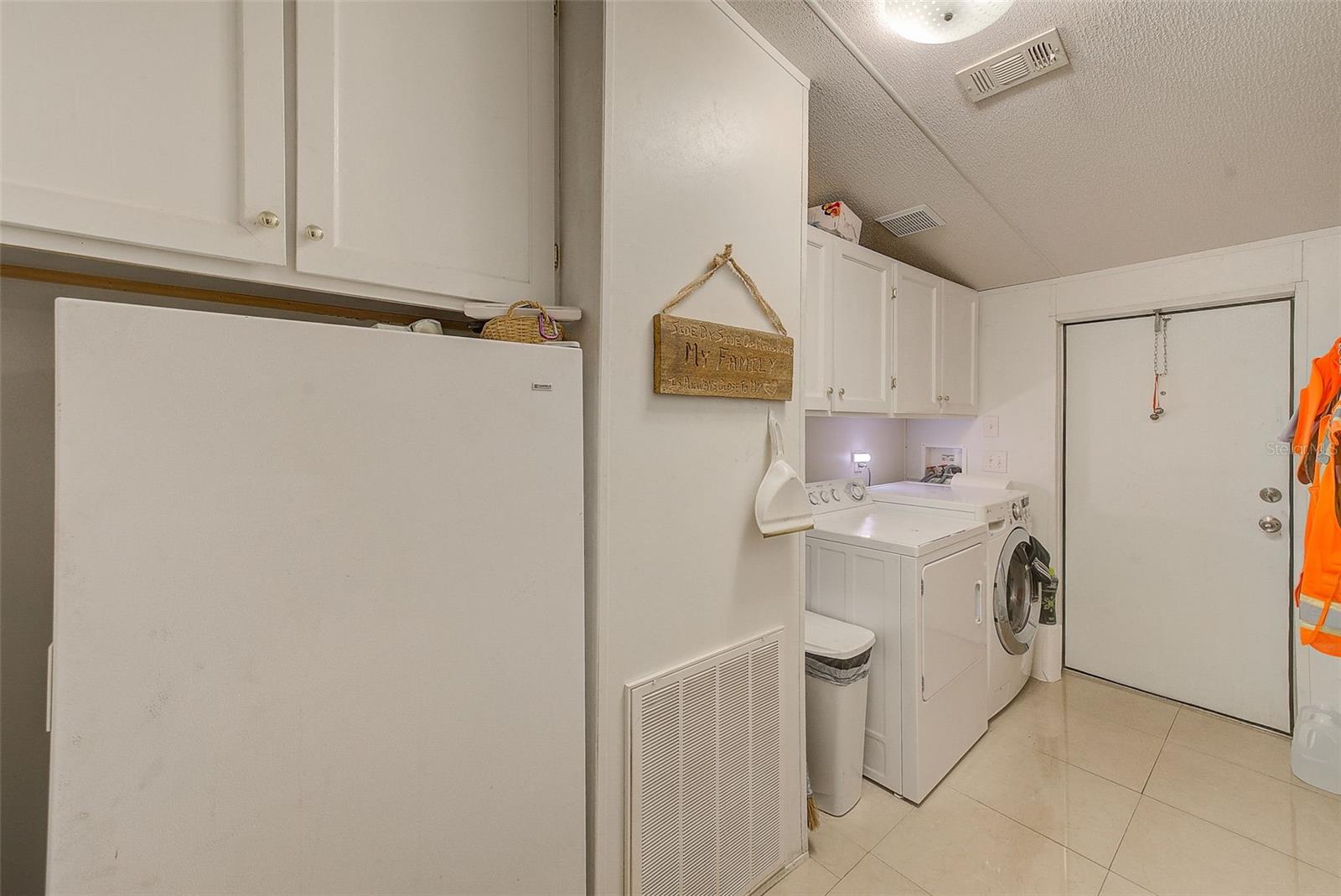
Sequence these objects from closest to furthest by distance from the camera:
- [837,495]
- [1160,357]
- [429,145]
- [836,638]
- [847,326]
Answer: [429,145], [836,638], [847,326], [837,495], [1160,357]

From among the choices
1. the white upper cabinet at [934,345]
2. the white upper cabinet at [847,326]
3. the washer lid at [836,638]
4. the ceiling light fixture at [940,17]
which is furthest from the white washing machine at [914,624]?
the ceiling light fixture at [940,17]

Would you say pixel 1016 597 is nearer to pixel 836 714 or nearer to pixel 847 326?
pixel 836 714

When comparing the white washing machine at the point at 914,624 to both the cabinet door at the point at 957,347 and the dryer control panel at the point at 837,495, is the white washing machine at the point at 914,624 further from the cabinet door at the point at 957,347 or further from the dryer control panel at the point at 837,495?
the cabinet door at the point at 957,347

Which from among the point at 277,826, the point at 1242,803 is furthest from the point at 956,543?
the point at 277,826

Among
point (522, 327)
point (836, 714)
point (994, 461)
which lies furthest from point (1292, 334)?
point (522, 327)

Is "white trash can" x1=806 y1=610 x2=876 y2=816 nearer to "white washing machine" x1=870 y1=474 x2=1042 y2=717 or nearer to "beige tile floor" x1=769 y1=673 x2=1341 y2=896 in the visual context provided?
"beige tile floor" x1=769 y1=673 x2=1341 y2=896

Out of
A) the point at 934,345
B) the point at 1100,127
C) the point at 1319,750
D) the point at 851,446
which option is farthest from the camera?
the point at 851,446

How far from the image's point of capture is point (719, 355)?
1424 mm

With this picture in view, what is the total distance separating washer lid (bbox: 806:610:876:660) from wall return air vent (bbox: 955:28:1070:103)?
75.8 inches

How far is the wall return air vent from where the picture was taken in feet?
5.07

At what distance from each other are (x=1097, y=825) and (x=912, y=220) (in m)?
2.56

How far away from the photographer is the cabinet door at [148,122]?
29.6 inches

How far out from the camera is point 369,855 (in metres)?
0.92

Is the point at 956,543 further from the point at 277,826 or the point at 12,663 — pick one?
the point at 12,663
